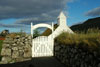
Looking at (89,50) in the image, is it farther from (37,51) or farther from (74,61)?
(37,51)

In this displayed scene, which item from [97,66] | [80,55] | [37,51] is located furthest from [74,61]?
[37,51]

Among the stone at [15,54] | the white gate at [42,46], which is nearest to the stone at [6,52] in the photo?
the stone at [15,54]

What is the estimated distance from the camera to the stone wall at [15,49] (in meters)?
11.7

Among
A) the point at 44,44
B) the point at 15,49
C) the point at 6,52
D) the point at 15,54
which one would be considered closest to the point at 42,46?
the point at 44,44

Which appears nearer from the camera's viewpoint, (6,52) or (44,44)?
(6,52)

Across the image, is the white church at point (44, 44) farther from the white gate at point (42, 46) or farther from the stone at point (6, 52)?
the stone at point (6, 52)

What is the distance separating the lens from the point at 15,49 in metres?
12.1

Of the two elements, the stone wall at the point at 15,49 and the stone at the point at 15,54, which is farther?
the stone at the point at 15,54

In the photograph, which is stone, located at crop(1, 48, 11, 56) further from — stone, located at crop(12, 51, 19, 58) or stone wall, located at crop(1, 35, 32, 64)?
stone, located at crop(12, 51, 19, 58)

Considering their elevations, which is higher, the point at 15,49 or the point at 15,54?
the point at 15,49

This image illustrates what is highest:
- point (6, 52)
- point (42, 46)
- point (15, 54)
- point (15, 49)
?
point (42, 46)


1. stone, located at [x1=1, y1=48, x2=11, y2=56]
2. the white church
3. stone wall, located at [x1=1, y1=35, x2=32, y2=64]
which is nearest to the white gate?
the white church

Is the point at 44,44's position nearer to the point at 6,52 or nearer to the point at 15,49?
the point at 15,49

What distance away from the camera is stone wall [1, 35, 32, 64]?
38.5ft
